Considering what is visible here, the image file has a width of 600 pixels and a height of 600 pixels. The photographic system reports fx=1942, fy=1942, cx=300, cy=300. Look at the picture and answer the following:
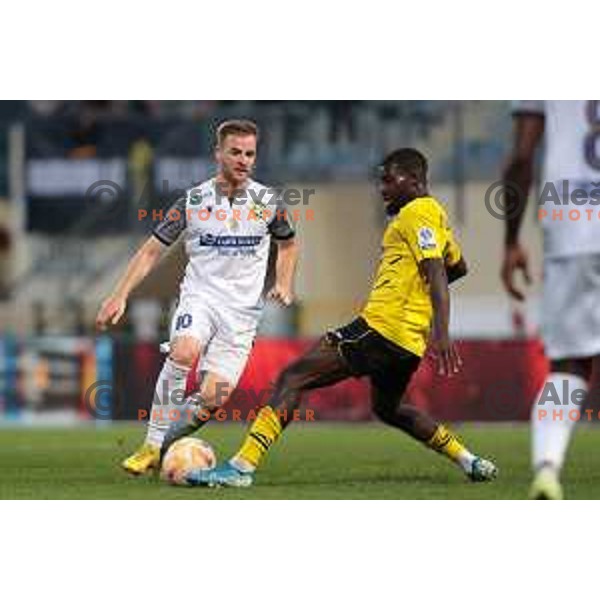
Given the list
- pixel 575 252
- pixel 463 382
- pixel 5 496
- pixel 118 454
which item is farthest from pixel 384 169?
pixel 463 382

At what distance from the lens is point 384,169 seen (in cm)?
951

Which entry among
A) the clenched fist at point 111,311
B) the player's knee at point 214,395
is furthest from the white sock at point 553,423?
the clenched fist at point 111,311

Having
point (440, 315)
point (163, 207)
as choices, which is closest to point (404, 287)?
point (440, 315)

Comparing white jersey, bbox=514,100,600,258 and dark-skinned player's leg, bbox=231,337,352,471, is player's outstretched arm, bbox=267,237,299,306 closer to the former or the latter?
dark-skinned player's leg, bbox=231,337,352,471

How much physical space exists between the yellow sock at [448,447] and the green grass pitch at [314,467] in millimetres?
128

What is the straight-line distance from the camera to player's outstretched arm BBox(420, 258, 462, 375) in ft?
29.0

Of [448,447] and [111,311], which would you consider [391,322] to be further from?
[111,311]

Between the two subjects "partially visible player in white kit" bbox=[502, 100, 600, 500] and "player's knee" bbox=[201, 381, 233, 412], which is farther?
"player's knee" bbox=[201, 381, 233, 412]

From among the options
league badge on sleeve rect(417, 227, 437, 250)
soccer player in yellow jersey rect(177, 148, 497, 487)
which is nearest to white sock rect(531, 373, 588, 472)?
soccer player in yellow jersey rect(177, 148, 497, 487)

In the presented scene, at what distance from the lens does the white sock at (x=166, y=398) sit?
10227 mm

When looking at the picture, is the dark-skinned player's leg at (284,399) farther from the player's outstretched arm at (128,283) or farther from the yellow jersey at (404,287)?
the player's outstretched arm at (128,283)

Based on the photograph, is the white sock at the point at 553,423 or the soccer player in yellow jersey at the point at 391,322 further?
the soccer player in yellow jersey at the point at 391,322

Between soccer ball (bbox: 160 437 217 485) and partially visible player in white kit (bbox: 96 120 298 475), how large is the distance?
26 cm

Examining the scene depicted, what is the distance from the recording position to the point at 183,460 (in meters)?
9.91
